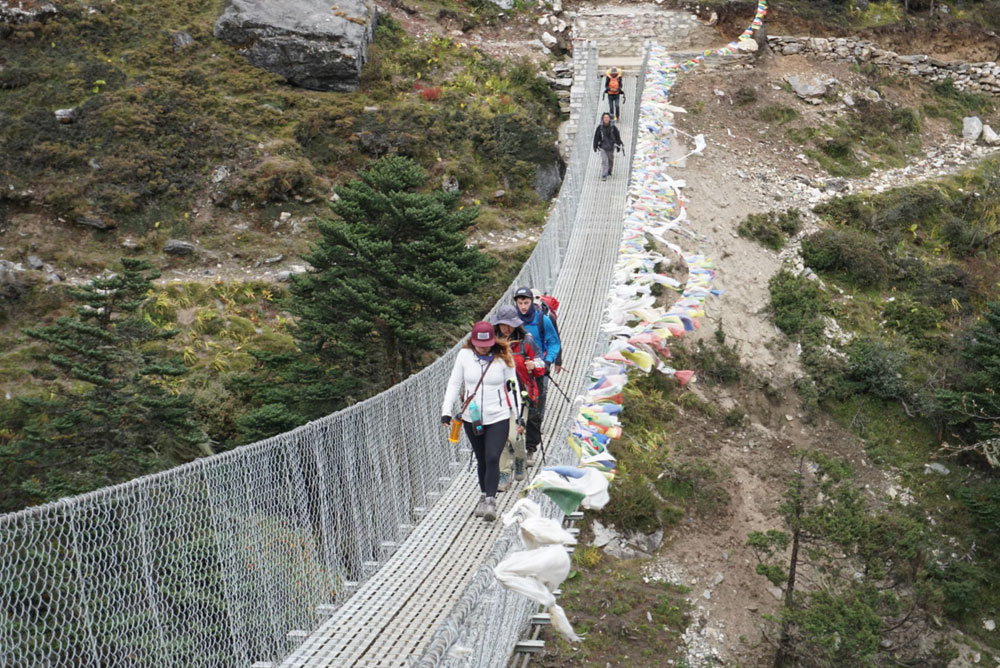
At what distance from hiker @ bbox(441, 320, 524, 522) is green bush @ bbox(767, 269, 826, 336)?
8.33m

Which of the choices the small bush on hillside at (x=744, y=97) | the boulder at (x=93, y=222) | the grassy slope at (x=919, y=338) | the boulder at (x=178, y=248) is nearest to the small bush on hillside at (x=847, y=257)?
the grassy slope at (x=919, y=338)

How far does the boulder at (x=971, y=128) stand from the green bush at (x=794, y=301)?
7.34 meters

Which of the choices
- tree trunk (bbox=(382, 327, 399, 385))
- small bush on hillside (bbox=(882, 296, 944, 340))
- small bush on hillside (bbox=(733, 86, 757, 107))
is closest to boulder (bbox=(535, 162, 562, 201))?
small bush on hillside (bbox=(733, 86, 757, 107))

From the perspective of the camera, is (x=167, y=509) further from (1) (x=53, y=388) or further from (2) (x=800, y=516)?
(1) (x=53, y=388)

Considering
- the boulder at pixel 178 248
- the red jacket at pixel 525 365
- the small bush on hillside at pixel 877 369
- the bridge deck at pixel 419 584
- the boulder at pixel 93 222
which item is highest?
the red jacket at pixel 525 365

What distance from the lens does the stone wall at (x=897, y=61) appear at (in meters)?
18.9

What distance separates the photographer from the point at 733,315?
12812 millimetres

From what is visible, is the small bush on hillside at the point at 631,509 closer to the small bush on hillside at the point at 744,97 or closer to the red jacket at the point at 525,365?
the red jacket at the point at 525,365

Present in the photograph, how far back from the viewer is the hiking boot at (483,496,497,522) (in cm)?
574

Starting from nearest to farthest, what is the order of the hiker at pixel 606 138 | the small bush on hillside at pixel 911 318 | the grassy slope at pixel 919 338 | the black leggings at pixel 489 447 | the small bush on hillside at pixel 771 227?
the black leggings at pixel 489 447
the grassy slope at pixel 919 338
the small bush on hillside at pixel 911 318
the hiker at pixel 606 138
the small bush on hillside at pixel 771 227

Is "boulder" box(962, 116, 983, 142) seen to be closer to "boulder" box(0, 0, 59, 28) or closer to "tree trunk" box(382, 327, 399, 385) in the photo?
"tree trunk" box(382, 327, 399, 385)

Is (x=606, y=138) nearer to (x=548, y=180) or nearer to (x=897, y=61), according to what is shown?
(x=548, y=180)

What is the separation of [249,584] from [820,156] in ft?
47.2

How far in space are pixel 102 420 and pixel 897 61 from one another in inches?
689
